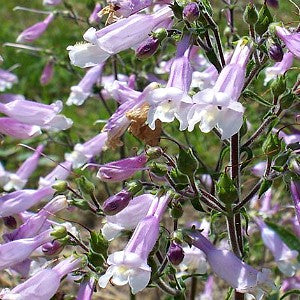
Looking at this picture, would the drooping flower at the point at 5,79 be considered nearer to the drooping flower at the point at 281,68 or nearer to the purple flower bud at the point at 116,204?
the drooping flower at the point at 281,68

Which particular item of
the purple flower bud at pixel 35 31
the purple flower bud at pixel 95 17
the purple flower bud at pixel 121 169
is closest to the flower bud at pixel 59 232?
the purple flower bud at pixel 121 169

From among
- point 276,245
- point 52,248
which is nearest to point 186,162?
point 52,248

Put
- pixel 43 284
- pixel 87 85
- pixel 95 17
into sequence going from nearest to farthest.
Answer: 1. pixel 43 284
2. pixel 95 17
3. pixel 87 85

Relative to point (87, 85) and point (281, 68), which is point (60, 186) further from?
point (87, 85)

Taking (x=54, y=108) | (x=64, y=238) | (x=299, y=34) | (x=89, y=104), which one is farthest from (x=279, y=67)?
(x=89, y=104)

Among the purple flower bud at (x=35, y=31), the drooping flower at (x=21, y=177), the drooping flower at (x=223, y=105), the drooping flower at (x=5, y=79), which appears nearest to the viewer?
the drooping flower at (x=223, y=105)

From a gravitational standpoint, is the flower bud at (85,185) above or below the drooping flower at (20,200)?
above

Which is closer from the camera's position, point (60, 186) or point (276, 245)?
point (60, 186)
